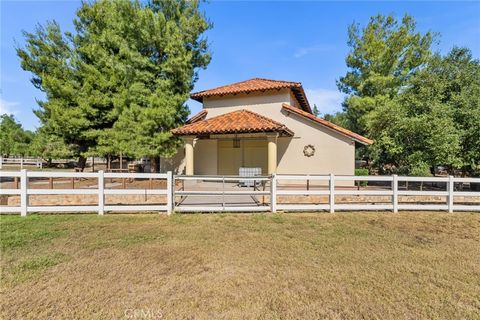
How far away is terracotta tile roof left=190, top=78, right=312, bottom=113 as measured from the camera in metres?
14.6

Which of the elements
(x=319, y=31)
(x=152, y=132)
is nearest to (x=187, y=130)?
(x=152, y=132)

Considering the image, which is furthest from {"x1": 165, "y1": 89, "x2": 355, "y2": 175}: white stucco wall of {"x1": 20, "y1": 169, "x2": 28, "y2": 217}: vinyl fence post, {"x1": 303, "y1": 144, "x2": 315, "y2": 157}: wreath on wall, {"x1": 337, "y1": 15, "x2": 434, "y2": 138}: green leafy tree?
{"x1": 337, "y1": 15, "x2": 434, "y2": 138}: green leafy tree

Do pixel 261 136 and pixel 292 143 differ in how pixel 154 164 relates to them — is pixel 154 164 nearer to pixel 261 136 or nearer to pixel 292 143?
pixel 261 136

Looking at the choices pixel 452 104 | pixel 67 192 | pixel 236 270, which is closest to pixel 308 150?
pixel 452 104

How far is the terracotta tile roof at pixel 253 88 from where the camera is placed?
14.6 meters

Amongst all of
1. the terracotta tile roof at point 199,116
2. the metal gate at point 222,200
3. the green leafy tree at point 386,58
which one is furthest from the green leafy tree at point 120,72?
the green leafy tree at point 386,58

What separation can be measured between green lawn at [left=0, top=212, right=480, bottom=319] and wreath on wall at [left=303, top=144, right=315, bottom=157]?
737 cm

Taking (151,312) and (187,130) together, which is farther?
(187,130)

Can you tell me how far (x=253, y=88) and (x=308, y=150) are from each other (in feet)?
16.0

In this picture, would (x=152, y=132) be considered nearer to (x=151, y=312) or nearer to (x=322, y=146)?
(x=322, y=146)

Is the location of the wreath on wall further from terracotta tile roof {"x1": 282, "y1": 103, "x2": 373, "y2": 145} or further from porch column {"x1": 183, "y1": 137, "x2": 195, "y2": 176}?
porch column {"x1": 183, "y1": 137, "x2": 195, "y2": 176}

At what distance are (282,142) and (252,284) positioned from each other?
11379mm

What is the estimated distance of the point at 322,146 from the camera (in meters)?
13.6

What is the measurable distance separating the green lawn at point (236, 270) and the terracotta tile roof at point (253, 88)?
9893mm
